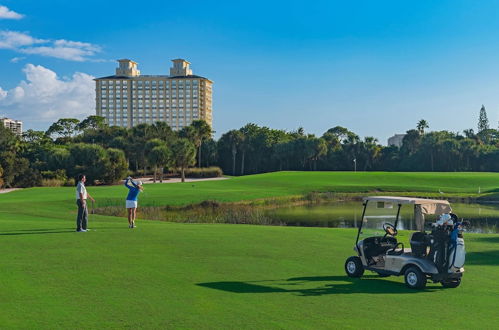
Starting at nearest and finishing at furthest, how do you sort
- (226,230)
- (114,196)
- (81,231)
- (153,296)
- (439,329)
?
(439,329)
(153,296)
(81,231)
(226,230)
(114,196)

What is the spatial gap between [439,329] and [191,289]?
4.72 meters

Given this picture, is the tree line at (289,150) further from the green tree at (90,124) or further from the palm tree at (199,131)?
the green tree at (90,124)

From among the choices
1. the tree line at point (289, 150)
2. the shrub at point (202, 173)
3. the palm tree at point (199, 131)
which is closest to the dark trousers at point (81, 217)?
the tree line at point (289, 150)

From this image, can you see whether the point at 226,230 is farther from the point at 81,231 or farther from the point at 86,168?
the point at 86,168

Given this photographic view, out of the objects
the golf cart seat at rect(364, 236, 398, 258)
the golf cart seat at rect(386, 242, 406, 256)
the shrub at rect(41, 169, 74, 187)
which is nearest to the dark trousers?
the golf cart seat at rect(364, 236, 398, 258)

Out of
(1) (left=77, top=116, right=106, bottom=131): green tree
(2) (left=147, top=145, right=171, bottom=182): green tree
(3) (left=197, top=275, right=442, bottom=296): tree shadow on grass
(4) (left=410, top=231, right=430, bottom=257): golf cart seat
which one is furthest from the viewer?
(1) (left=77, top=116, right=106, bottom=131): green tree

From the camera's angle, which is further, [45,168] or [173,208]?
[45,168]

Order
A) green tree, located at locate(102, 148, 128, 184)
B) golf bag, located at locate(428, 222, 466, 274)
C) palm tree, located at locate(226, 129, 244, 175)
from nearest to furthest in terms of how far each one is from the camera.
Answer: golf bag, located at locate(428, 222, 466, 274) → green tree, located at locate(102, 148, 128, 184) → palm tree, located at locate(226, 129, 244, 175)

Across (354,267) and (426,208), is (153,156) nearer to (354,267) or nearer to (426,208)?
(354,267)

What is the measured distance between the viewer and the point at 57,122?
483ft

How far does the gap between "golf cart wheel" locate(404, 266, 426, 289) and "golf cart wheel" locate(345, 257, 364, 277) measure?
1252 mm

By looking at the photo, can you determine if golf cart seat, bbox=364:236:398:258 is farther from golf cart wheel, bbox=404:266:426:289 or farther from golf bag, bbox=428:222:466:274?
golf bag, bbox=428:222:466:274

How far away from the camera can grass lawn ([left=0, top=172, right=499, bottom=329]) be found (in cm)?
831

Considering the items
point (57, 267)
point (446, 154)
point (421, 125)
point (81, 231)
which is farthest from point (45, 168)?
point (421, 125)
